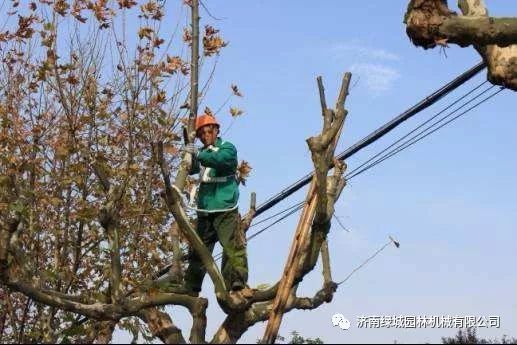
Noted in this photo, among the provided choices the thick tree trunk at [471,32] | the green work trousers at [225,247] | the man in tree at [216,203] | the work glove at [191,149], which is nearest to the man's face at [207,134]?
the man in tree at [216,203]

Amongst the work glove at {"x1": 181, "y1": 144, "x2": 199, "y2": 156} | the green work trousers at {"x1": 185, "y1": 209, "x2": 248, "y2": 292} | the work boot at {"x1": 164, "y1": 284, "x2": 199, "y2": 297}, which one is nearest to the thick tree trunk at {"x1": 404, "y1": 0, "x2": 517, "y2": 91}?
the work glove at {"x1": 181, "y1": 144, "x2": 199, "y2": 156}

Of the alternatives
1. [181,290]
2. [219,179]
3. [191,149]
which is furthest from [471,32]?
[181,290]

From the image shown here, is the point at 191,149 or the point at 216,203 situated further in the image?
the point at 216,203

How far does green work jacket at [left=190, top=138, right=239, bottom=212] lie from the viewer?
21.6 ft

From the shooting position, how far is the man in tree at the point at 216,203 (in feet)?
21.5

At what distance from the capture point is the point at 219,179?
686cm

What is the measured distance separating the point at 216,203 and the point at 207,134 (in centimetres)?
60

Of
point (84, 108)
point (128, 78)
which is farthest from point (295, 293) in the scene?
point (84, 108)

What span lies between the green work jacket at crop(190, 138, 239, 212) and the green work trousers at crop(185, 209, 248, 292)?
0.09 meters

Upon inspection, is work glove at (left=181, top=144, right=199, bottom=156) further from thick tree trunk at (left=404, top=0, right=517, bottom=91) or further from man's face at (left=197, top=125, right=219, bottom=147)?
thick tree trunk at (left=404, top=0, right=517, bottom=91)

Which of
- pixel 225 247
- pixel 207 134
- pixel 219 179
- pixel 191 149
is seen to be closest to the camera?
pixel 191 149

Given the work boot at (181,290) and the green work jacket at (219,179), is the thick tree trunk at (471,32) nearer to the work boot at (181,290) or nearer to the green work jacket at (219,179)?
the green work jacket at (219,179)

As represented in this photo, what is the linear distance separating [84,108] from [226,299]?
5217 mm

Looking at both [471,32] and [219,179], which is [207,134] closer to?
[219,179]
